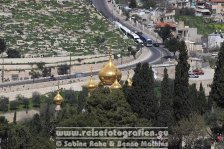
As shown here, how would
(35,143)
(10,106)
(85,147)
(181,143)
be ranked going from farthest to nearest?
1. (10,106)
2. (181,143)
3. (35,143)
4. (85,147)

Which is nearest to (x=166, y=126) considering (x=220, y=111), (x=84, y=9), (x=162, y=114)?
(x=162, y=114)

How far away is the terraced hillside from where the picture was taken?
55.2 m

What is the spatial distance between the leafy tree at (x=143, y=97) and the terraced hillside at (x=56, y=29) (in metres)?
27.7

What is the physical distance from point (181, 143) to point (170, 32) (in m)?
38.8

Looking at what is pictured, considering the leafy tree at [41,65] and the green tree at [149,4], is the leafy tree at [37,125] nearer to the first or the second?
the leafy tree at [41,65]

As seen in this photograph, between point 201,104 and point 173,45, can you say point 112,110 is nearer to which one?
point 201,104

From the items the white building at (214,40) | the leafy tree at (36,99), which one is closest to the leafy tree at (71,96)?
the leafy tree at (36,99)

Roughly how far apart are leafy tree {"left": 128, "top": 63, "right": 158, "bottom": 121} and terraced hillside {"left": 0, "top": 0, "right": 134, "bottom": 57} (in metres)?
27.7

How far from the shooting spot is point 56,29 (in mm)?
61281

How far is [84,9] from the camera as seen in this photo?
6919 centimetres

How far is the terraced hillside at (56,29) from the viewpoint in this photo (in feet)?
181

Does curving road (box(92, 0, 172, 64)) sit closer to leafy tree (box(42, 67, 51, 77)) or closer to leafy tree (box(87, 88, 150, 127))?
leafy tree (box(42, 67, 51, 77))

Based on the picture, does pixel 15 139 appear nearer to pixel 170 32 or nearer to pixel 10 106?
pixel 10 106

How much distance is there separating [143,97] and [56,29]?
122 ft
